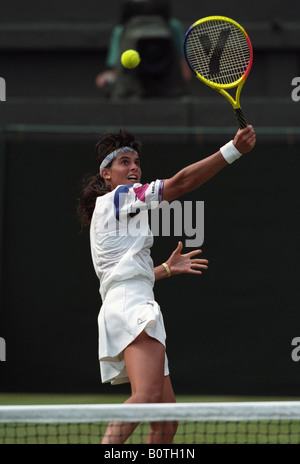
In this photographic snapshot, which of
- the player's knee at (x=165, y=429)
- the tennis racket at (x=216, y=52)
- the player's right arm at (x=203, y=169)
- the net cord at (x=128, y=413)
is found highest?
the tennis racket at (x=216, y=52)

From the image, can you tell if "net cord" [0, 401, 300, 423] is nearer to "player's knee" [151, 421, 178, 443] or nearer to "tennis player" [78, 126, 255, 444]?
"tennis player" [78, 126, 255, 444]

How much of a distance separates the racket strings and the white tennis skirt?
1.11m

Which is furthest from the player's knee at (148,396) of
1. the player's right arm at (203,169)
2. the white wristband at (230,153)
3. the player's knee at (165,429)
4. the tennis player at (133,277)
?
the white wristband at (230,153)

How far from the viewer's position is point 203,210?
689 centimetres

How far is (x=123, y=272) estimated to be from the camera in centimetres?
383

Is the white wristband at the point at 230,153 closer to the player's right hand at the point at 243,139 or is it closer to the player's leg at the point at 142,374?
the player's right hand at the point at 243,139

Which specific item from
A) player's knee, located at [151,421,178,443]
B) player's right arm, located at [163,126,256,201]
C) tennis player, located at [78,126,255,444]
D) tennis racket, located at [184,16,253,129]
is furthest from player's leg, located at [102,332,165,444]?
tennis racket, located at [184,16,253,129]

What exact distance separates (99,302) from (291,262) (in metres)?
1.49

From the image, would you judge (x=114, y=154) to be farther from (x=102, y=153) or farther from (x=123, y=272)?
(x=123, y=272)

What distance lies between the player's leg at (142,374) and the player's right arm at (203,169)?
617 millimetres

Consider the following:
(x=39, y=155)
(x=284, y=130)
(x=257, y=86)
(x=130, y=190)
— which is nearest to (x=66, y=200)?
(x=39, y=155)

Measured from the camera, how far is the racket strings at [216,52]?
430 cm

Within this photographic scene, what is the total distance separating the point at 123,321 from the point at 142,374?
26 cm

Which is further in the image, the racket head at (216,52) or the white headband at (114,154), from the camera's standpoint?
the racket head at (216,52)
